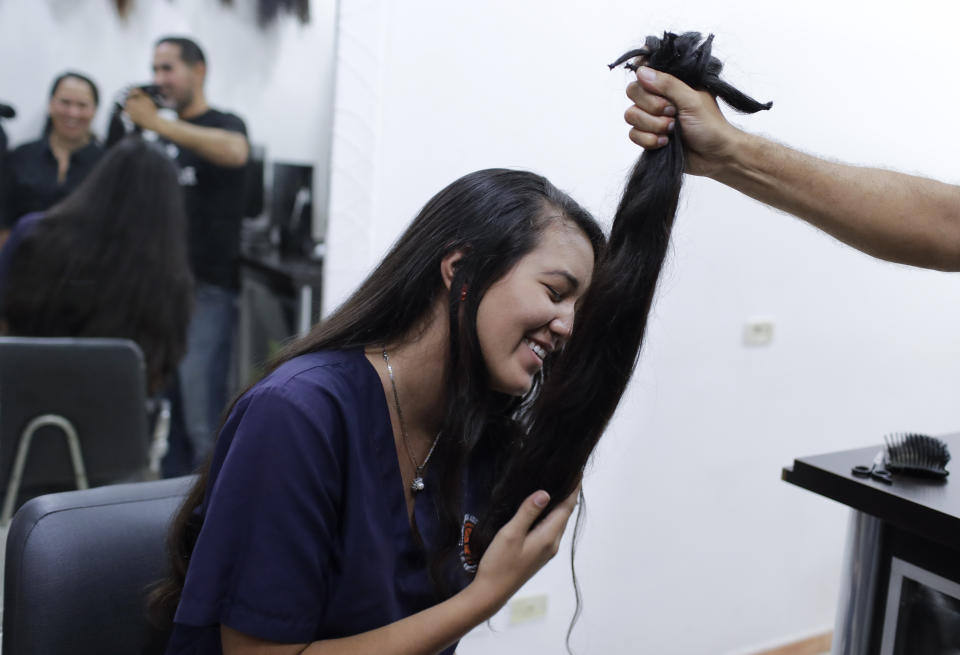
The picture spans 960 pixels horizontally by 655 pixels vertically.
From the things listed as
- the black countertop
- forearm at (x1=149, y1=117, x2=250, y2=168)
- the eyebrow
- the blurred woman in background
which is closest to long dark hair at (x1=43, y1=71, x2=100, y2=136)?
the blurred woman in background

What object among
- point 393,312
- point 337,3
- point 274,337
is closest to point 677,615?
point 274,337

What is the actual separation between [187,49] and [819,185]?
1.18 metres

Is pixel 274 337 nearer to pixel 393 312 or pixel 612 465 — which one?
pixel 393 312

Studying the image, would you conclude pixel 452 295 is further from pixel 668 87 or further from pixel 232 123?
pixel 232 123

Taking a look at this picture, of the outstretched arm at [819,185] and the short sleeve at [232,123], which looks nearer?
the outstretched arm at [819,185]

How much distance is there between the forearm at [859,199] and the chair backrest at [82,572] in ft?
2.99

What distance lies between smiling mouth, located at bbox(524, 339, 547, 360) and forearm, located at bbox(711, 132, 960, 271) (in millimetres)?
320

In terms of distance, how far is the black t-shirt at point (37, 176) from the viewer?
1.53m

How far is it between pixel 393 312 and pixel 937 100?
2.35 metres

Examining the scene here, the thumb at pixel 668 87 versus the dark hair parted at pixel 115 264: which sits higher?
the thumb at pixel 668 87

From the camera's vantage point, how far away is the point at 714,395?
2379mm

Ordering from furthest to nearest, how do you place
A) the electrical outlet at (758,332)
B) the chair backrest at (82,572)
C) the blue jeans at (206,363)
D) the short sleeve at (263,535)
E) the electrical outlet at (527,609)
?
1. the electrical outlet at (758,332)
2. the electrical outlet at (527,609)
3. the blue jeans at (206,363)
4. the chair backrest at (82,572)
5. the short sleeve at (263,535)

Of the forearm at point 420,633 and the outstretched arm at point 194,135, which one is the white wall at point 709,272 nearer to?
the outstretched arm at point 194,135

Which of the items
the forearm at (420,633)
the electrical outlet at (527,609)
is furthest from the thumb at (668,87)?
the electrical outlet at (527,609)
